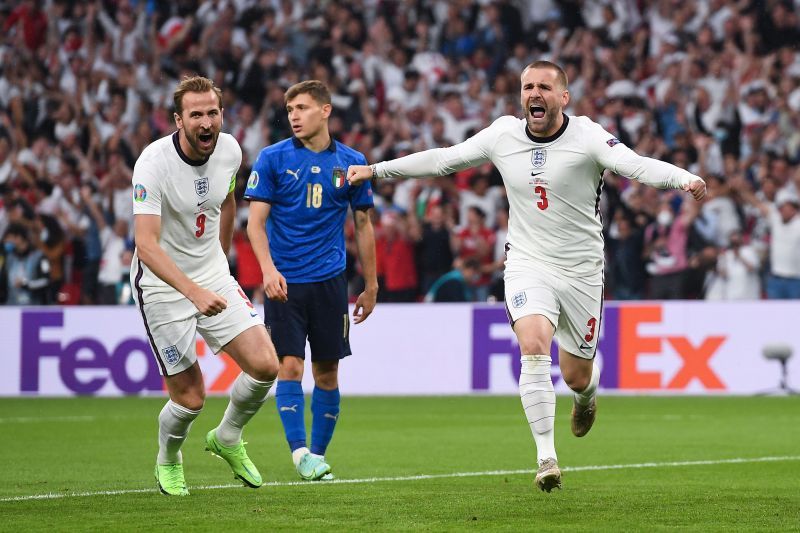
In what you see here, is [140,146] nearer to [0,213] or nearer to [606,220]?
[0,213]

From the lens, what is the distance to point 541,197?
815 cm

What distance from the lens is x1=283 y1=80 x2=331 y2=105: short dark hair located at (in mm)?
9016

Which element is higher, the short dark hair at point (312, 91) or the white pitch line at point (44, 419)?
the short dark hair at point (312, 91)

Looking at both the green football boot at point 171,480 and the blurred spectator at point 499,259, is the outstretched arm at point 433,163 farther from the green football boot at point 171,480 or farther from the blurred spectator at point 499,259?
the blurred spectator at point 499,259

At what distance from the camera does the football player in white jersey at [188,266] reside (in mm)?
7742

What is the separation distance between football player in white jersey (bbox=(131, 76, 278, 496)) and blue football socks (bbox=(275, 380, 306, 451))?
91 centimetres

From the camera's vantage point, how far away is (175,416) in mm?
7957

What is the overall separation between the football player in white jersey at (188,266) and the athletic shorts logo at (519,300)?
142cm

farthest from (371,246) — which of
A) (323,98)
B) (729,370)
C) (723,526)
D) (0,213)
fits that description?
(0,213)

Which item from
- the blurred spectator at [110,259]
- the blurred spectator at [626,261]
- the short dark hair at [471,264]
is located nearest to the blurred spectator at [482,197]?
the short dark hair at [471,264]

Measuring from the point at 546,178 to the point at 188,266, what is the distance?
213 cm

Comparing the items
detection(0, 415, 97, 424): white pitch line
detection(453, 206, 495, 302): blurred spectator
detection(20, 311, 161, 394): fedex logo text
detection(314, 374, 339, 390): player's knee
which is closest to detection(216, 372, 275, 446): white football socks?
detection(314, 374, 339, 390): player's knee

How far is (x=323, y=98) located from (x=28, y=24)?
15622 millimetres

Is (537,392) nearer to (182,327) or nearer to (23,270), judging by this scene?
(182,327)
